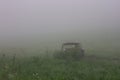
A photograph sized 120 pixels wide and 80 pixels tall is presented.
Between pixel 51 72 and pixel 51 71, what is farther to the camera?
pixel 51 71

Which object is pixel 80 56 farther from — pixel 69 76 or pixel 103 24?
pixel 103 24

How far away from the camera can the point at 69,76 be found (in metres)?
18.4

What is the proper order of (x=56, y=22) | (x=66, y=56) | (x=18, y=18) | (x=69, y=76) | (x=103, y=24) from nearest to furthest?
(x=69, y=76), (x=66, y=56), (x=103, y=24), (x=56, y=22), (x=18, y=18)

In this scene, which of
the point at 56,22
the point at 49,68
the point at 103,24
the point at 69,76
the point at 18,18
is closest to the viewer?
the point at 69,76

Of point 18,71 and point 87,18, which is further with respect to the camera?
point 87,18

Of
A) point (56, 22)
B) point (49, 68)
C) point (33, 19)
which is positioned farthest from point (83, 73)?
point (33, 19)

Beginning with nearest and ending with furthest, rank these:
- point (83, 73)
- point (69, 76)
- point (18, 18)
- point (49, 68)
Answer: point (69, 76)
point (83, 73)
point (49, 68)
point (18, 18)

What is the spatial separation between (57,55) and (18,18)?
60.6 m

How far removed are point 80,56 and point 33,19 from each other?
58.9 meters

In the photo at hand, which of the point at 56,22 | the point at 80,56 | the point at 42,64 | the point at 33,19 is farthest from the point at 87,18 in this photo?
the point at 42,64

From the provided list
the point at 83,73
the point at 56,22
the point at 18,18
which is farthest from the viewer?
the point at 18,18

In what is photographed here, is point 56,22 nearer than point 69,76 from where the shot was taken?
No

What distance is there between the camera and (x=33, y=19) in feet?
286

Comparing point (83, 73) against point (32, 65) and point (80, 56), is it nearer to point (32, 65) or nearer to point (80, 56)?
point (32, 65)
